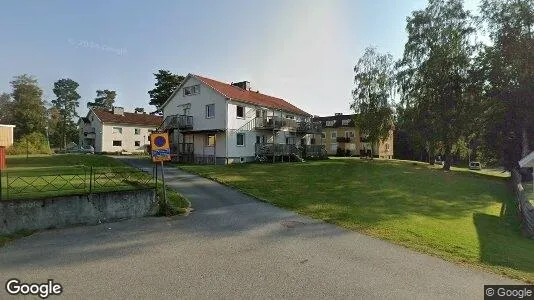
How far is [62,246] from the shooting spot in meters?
9.42

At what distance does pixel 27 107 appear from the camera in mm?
53469

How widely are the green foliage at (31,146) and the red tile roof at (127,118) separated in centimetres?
873

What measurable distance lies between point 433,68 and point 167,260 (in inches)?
1415

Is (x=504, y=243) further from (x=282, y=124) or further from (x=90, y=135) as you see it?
(x=90, y=135)

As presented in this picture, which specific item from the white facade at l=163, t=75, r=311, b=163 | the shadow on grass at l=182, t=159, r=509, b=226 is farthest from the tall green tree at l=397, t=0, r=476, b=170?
the white facade at l=163, t=75, r=311, b=163

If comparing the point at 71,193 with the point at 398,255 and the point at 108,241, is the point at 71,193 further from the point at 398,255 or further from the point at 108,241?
the point at 398,255

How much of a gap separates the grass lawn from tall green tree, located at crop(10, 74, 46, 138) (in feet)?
136

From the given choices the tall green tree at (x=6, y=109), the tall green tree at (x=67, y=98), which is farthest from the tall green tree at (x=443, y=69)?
the tall green tree at (x=67, y=98)

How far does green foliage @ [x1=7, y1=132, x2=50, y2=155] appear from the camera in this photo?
42.8 m

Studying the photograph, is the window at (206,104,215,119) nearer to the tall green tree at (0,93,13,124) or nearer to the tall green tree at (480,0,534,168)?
the tall green tree at (480,0,534,168)

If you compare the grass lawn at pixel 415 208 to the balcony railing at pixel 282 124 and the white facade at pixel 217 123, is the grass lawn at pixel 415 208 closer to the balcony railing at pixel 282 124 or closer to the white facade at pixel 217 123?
the white facade at pixel 217 123

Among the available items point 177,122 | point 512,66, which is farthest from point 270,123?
point 512,66

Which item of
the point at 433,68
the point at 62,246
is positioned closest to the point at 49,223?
the point at 62,246

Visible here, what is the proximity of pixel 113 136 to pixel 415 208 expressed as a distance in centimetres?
4885
